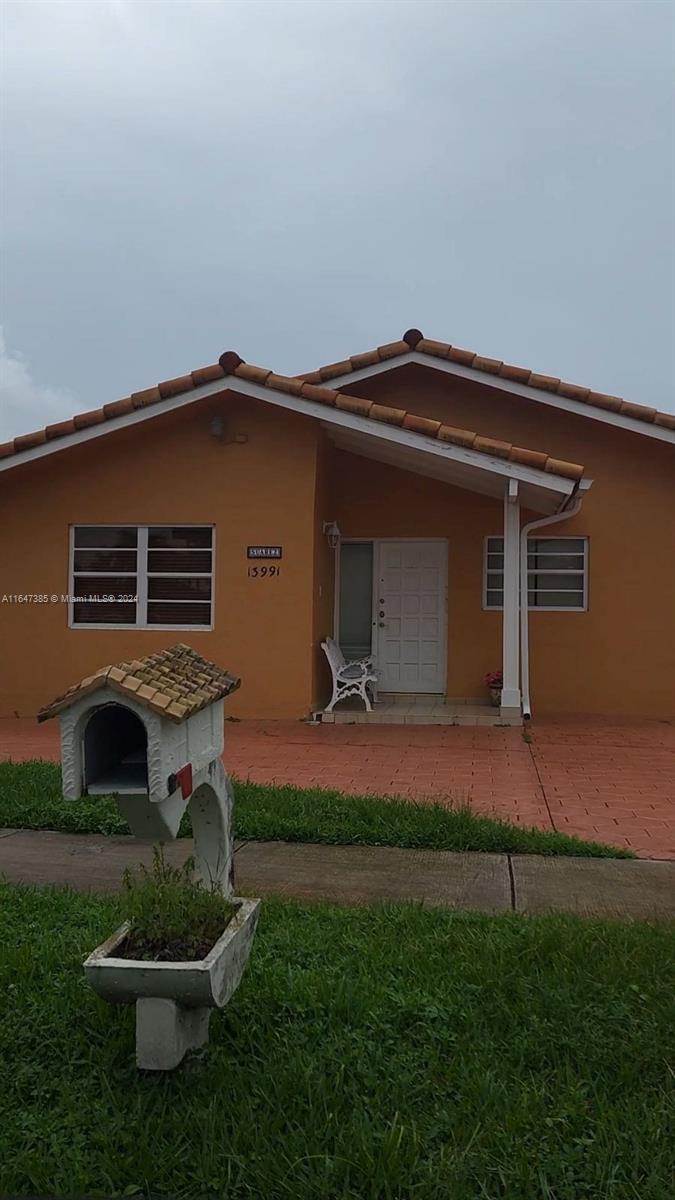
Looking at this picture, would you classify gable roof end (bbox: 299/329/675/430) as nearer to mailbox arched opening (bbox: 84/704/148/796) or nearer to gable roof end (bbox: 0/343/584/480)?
gable roof end (bbox: 0/343/584/480)

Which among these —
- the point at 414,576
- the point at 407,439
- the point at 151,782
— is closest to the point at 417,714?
the point at 414,576

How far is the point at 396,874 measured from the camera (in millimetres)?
5094

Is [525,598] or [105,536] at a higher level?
[105,536]

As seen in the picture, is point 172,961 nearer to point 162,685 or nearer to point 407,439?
point 162,685

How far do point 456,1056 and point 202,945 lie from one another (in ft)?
3.07

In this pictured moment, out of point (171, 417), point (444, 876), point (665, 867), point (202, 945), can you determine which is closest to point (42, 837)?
point (444, 876)

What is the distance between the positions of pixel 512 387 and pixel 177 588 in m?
4.94

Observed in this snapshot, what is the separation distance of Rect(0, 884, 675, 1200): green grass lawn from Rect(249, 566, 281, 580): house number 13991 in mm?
7233

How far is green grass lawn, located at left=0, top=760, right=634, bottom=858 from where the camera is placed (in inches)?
221

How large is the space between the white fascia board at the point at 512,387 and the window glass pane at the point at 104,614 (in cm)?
397

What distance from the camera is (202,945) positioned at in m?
2.91

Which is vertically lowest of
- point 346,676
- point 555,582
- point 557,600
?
point 346,676

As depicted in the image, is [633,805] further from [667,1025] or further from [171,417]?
[171,417]

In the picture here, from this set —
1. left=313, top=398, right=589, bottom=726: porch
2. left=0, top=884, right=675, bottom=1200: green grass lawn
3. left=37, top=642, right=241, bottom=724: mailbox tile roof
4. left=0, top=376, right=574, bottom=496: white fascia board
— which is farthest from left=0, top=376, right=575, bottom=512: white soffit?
left=37, top=642, right=241, bottom=724: mailbox tile roof
